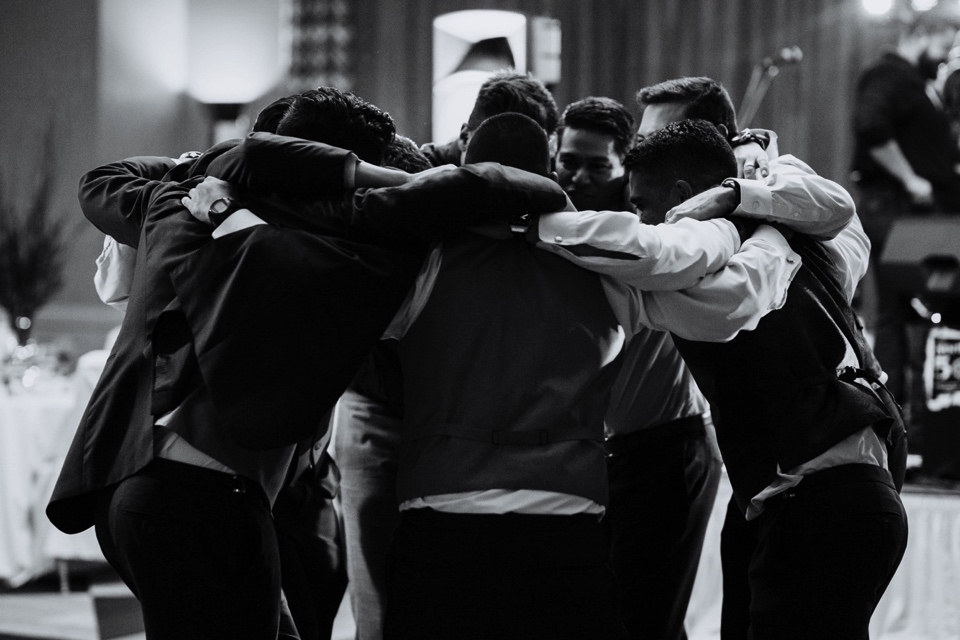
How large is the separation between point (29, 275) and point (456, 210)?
10.5 ft

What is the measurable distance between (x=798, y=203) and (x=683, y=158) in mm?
206

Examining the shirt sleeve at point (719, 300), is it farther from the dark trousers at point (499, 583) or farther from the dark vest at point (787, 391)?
the dark trousers at point (499, 583)

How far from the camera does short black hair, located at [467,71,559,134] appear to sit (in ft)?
7.08

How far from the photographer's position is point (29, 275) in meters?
4.16

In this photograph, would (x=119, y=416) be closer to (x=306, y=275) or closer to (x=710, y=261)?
(x=306, y=275)

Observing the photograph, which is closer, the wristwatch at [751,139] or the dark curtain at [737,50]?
the wristwatch at [751,139]

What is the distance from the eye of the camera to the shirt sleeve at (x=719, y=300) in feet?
5.01

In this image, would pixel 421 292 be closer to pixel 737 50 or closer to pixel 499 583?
pixel 499 583

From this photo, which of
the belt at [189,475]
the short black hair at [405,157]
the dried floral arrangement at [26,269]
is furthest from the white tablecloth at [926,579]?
the dried floral arrangement at [26,269]

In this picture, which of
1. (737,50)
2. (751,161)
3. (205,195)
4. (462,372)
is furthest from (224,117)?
(462,372)

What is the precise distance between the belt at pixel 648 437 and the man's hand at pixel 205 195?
99 centimetres

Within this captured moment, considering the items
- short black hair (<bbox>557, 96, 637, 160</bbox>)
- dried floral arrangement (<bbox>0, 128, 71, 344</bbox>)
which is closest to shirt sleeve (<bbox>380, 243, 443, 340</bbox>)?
short black hair (<bbox>557, 96, 637, 160</bbox>)

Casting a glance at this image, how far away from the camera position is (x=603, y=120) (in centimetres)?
236

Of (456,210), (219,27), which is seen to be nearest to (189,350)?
(456,210)
